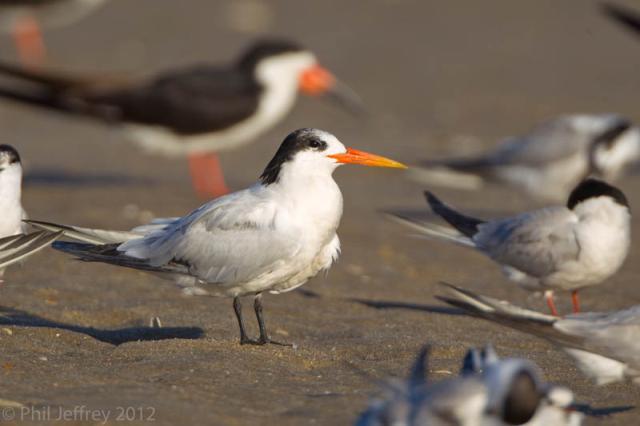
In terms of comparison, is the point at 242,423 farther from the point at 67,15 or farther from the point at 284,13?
the point at 284,13

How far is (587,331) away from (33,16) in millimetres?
10779

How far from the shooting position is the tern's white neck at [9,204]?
6.18 metres

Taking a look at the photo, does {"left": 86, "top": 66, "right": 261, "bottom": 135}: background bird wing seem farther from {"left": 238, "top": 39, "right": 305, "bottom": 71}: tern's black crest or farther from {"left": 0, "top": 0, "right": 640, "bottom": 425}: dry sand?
{"left": 0, "top": 0, "right": 640, "bottom": 425}: dry sand

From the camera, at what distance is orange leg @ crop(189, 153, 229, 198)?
10328 millimetres

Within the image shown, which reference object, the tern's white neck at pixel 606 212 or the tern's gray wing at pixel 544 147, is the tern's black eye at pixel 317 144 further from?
the tern's gray wing at pixel 544 147

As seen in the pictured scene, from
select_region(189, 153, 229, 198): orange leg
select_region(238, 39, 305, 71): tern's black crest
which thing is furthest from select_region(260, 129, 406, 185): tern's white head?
select_region(238, 39, 305, 71): tern's black crest

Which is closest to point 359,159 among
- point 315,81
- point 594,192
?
point 594,192

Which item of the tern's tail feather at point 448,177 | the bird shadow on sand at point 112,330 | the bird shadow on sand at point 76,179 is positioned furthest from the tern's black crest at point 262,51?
the bird shadow on sand at point 112,330

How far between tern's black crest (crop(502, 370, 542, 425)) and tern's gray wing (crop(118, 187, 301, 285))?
1790 mm

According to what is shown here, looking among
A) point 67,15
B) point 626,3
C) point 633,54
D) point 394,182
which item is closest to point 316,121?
point 394,182

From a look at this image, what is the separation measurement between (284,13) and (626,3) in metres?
4.68

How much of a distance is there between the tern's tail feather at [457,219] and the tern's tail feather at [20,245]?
2.46 meters

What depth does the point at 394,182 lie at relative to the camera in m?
11.3

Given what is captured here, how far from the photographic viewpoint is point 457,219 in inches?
285
